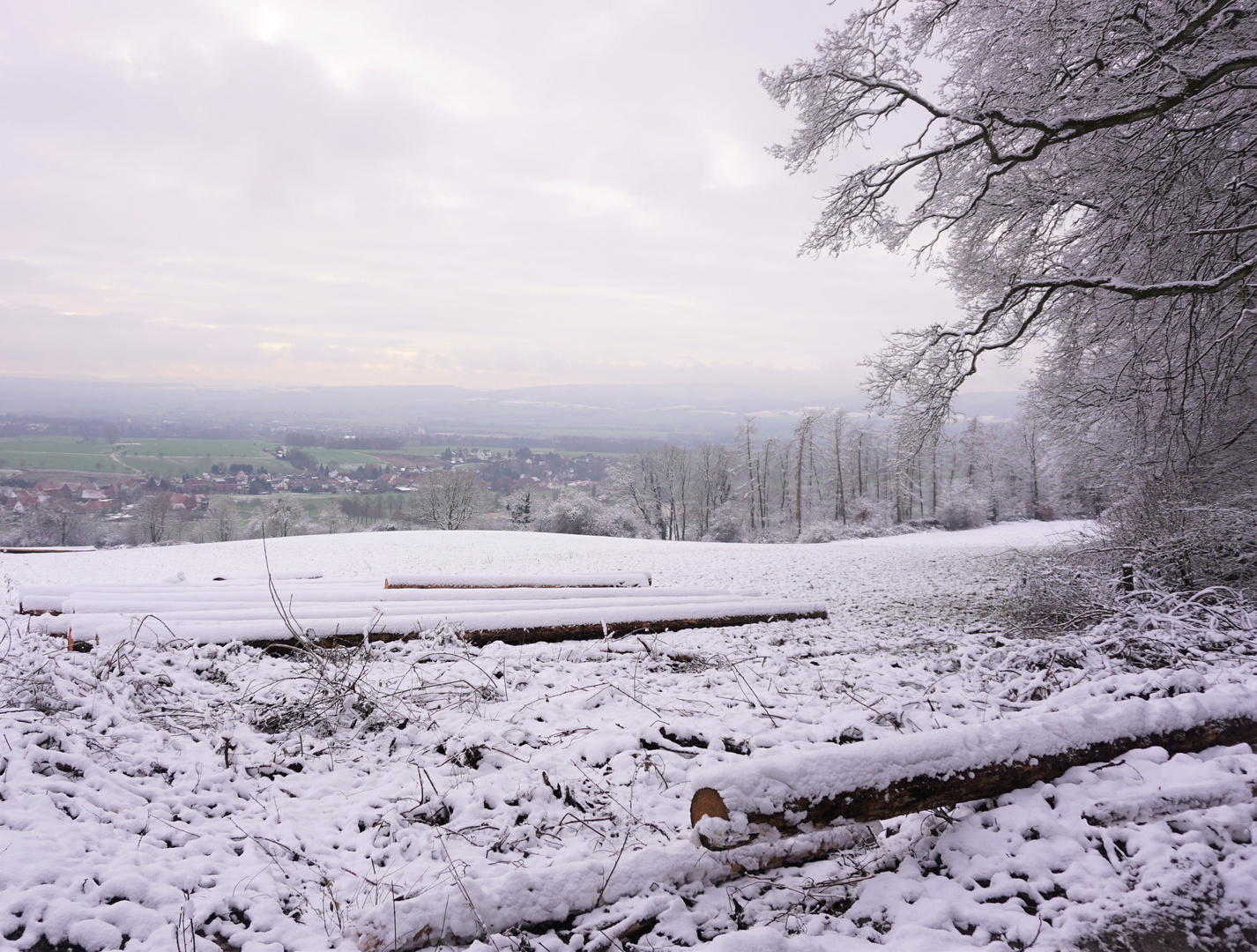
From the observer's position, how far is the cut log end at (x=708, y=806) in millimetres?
2281

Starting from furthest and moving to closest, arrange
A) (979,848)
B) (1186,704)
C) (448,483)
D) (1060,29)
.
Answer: (448,483) → (1060,29) → (1186,704) → (979,848)

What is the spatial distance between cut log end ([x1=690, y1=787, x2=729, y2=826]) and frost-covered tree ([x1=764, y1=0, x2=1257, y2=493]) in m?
7.43

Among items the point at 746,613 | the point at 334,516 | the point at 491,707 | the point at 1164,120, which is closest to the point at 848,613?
the point at 746,613

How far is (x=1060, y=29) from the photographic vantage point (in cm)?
657

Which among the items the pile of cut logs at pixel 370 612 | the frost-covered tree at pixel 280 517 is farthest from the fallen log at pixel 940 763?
the frost-covered tree at pixel 280 517

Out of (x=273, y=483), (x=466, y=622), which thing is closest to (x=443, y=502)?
(x=273, y=483)

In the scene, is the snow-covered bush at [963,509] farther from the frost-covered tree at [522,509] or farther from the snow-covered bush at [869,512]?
the frost-covered tree at [522,509]

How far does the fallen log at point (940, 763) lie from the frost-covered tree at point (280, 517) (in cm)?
4964

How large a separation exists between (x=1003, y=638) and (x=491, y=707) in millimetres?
5177

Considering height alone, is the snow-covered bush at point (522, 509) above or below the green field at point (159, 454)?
below

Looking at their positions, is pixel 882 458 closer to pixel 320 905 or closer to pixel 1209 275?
pixel 1209 275

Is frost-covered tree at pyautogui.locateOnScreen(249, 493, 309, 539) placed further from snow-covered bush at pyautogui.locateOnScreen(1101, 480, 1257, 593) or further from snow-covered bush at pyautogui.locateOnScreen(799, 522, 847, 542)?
snow-covered bush at pyautogui.locateOnScreen(1101, 480, 1257, 593)

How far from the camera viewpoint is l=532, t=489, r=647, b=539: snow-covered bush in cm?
4331

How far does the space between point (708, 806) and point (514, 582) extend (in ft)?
19.8
